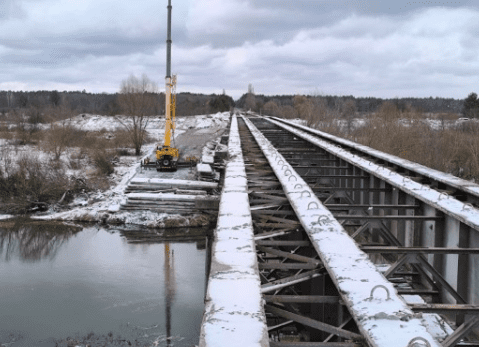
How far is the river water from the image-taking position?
39.0 ft

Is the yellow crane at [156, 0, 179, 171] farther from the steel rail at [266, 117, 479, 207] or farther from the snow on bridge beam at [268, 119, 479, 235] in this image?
the snow on bridge beam at [268, 119, 479, 235]

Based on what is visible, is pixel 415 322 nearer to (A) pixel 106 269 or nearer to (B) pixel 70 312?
(B) pixel 70 312

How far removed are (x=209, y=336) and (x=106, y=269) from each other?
580 inches

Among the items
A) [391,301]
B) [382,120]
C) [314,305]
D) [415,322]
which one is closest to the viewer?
[415,322]

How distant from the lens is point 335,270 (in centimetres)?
346

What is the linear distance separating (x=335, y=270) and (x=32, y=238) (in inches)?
764

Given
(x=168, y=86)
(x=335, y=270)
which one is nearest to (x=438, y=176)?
(x=335, y=270)

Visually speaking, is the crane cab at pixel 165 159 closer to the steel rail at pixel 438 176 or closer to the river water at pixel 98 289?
the river water at pixel 98 289

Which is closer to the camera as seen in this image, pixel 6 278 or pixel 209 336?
pixel 209 336

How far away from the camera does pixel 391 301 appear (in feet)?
9.59

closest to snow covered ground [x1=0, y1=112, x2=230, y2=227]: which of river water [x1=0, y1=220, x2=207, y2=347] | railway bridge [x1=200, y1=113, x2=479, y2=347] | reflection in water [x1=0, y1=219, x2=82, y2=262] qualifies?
reflection in water [x1=0, y1=219, x2=82, y2=262]

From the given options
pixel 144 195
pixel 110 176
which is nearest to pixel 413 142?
pixel 144 195

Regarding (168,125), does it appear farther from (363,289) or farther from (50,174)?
(363,289)

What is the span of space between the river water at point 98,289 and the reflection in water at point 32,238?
1.5 inches
